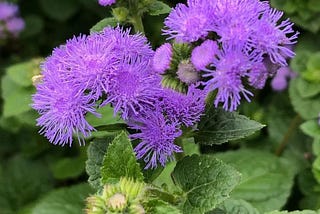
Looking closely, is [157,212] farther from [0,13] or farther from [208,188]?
[0,13]

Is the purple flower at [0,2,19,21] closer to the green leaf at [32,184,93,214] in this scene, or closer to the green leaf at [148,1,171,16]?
the green leaf at [32,184,93,214]

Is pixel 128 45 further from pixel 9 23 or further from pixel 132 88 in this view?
pixel 9 23

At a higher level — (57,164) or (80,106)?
(80,106)

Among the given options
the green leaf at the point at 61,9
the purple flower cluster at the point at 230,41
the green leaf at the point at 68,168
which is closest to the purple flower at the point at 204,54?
the purple flower cluster at the point at 230,41

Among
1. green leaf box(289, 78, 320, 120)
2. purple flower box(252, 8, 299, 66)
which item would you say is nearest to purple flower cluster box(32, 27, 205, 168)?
purple flower box(252, 8, 299, 66)

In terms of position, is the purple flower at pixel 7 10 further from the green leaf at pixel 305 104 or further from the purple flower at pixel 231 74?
the purple flower at pixel 231 74

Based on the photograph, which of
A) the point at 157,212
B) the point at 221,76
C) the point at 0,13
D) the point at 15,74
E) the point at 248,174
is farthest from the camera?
the point at 0,13

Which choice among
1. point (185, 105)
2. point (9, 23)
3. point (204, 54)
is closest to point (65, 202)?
point (185, 105)

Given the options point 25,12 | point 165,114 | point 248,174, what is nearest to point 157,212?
point 165,114
